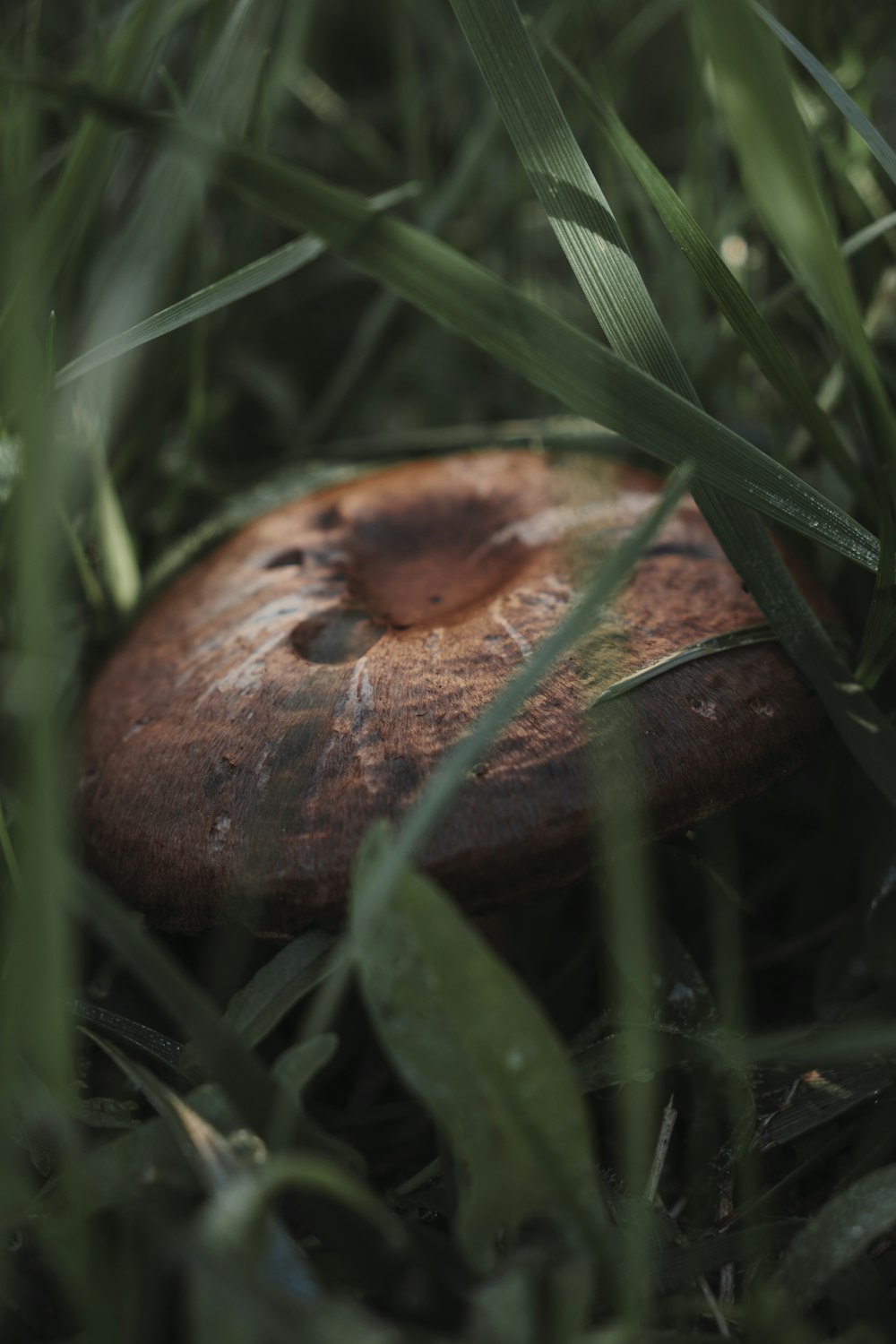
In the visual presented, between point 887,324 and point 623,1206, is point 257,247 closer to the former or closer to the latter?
point 887,324

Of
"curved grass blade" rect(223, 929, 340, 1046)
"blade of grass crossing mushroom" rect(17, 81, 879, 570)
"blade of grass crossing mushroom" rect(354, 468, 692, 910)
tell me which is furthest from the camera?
"curved grass blade" rect(223, 929, 340, 1046)

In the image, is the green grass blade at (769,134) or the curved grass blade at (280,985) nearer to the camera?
the green grass blade at (769,134)

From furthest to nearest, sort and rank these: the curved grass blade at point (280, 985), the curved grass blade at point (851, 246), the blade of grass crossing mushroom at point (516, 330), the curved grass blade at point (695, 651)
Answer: the curved grass blade at point (851, 246) < the curved grass blade at point (695, 651) < the curved grass blade at point (280, 985) < the blade of grass crossing mushroom at point (516, 330)

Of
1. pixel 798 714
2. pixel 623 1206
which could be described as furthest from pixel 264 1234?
pixel 798 714

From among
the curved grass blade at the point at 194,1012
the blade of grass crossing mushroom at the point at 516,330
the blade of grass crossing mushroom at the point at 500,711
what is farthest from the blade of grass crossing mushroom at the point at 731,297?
the curved grass blade at the point at 194,1012

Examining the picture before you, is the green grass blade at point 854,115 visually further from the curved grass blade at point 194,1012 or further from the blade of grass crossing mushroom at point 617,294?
the curved grass blade at point 194,1012

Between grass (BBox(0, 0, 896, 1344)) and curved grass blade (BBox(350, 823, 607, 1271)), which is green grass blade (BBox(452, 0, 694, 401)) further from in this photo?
curved grass blade (BBox(350, 823, 607, 1271))

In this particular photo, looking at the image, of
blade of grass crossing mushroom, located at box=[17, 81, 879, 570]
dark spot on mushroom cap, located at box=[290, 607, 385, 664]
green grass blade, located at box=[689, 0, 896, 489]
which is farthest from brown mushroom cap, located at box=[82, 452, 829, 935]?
green grass blade, located at box=[689, 0, 896, 489]

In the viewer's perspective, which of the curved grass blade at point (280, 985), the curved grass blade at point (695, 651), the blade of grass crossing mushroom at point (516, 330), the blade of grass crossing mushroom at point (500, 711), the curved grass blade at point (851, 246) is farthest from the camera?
the curved grass blade at point (851, 246)
